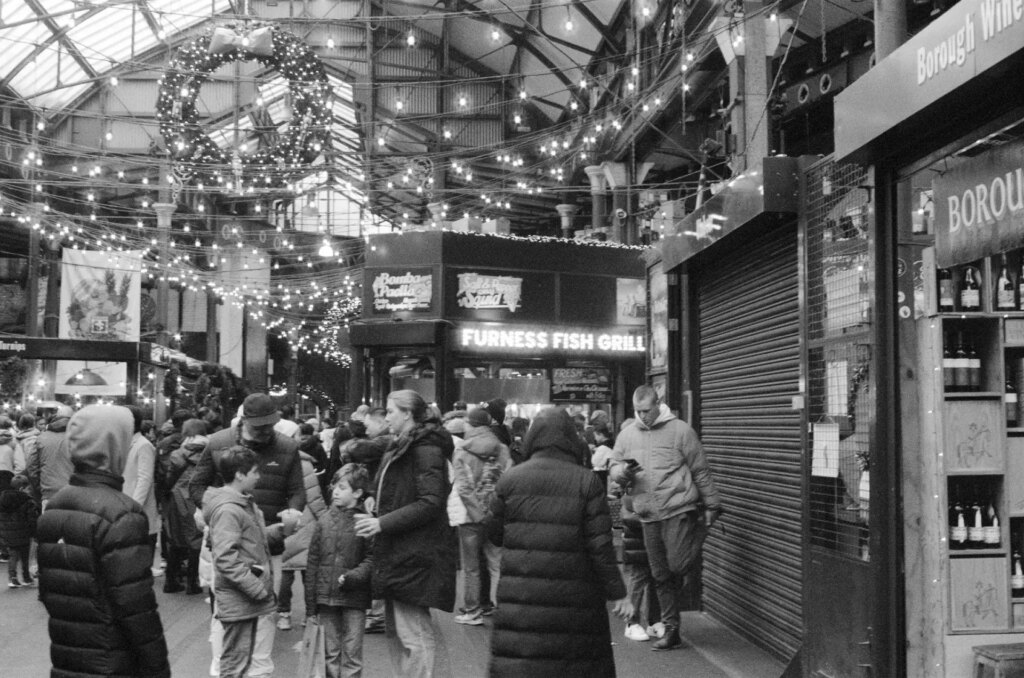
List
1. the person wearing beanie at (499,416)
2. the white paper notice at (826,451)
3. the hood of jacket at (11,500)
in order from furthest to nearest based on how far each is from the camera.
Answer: the hood of jacket at (11,500)
the person wearing beanie at (499,416)
the white paper notice at (826,451)

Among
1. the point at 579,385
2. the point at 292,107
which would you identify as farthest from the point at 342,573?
the point at 292,107

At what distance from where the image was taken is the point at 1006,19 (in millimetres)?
3865

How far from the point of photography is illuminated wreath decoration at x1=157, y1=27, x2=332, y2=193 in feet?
62.6

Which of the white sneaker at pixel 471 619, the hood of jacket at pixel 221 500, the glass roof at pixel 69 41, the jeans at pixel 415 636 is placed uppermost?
the glass roof at pixel 69 41

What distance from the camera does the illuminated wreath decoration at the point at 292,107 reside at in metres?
19.1

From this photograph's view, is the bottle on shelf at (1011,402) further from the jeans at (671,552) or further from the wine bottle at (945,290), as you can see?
the jeans at (671,552)

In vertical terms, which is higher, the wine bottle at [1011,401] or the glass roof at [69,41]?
the glass roof at [69,41]

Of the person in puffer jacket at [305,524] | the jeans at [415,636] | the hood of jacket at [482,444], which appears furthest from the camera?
the hood of jacket at [482,444]

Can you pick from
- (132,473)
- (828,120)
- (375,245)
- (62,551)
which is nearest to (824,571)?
(62,551)

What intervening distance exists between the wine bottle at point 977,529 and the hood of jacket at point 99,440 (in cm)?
432

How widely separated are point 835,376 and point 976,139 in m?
1.96

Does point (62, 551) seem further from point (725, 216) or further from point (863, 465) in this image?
point (725, 216)

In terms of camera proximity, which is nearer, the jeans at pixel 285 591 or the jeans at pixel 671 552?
the jeans at pixel 671 552

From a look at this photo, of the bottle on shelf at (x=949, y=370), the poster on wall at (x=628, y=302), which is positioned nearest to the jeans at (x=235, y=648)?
the bottle on shelf at (x=949, y=370)
